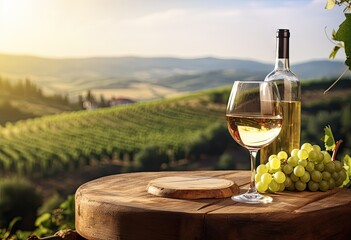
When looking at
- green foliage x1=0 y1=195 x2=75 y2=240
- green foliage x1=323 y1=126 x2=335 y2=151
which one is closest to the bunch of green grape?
green foliage x1=323 y1=126 x2=335 y2=151

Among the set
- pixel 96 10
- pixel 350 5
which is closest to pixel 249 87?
pixel 350 5

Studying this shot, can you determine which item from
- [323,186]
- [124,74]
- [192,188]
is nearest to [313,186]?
[323,186]

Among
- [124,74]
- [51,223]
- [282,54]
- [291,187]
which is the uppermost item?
[282,54]

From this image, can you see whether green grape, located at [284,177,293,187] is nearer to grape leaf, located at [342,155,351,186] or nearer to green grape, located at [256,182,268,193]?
green grape, located at [256,182,268,193]

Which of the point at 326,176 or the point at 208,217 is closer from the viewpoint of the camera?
the point at 208,217

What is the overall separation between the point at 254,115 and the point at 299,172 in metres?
0.27

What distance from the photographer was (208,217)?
126 centimetres

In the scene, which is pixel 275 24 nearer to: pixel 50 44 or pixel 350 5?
pixel 50 44

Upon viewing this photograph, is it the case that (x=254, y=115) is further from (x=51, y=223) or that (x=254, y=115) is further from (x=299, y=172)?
(x=51, y=223)

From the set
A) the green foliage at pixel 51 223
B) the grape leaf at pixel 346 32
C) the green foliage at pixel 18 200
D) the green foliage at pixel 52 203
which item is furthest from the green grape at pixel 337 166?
the green foliage at pixel 52 203

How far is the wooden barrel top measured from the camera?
1257mm

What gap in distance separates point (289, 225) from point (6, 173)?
18.5 meters

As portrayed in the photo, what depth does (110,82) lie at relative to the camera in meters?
18.2

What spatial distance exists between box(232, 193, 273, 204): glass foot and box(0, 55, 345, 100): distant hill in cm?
1456
